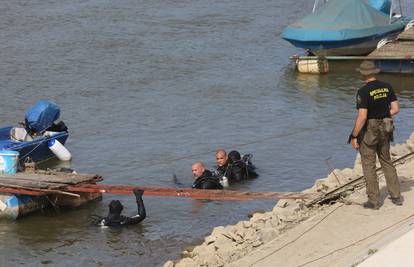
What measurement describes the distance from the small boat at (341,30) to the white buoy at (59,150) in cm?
1136

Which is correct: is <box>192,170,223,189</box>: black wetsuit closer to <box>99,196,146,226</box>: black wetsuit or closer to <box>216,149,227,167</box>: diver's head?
<box>216,149,227,167</box>: diver's head

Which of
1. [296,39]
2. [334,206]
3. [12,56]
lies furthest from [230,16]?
[334,206]

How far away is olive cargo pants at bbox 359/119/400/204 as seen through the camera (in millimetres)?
10578

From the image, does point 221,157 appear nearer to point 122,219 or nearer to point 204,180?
point 204,180

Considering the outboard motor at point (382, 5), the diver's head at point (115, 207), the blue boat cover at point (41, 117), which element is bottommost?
the diver's head at point (115, 207)

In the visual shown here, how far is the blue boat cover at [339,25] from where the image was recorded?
28000 mm

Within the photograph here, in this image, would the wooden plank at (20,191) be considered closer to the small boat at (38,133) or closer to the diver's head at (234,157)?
the small boat at (38,133)

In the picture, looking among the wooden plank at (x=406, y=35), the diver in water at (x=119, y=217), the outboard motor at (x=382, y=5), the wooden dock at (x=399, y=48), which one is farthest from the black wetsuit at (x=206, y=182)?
the outboard motor at (x=382, y=5)

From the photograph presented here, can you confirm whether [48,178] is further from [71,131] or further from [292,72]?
[292,72]

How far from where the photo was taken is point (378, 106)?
10.5 metres

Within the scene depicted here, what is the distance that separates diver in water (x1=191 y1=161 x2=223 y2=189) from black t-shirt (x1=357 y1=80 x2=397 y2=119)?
17.6 ft

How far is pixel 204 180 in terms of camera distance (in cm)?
1553

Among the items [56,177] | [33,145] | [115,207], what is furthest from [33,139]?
[115,207]

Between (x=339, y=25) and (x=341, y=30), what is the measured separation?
36 centimetres
